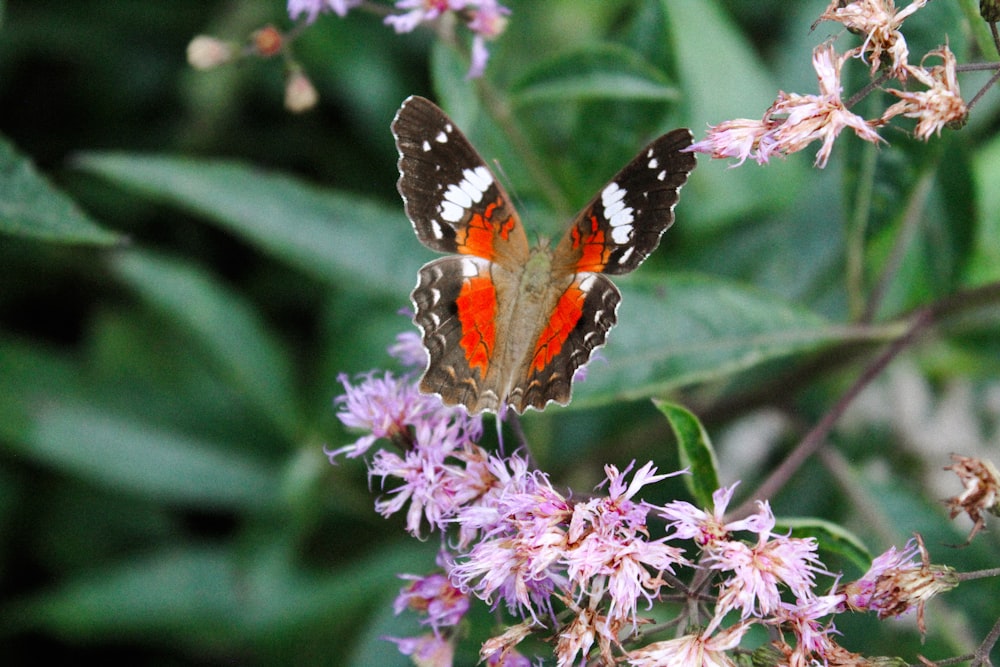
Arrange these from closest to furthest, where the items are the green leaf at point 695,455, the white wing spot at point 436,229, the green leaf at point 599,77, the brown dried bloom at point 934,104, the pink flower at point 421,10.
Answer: the brown dried bloom at point 934,104 → the green leaf at point 695,455 → the white wing spot at point 436,229 → the pink flower at point 421,10 → the green leaf at point 599,77

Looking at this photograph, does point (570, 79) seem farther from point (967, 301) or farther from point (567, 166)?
point (967, 301)

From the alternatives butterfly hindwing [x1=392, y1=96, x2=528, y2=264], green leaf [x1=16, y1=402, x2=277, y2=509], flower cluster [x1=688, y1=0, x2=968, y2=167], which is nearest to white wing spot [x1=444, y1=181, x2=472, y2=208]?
butterfly hindwing [x1=392, y1=96, x2=528, y2=264]

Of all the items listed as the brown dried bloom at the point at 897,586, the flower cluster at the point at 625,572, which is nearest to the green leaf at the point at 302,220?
the flower cluster at the point at 625,572

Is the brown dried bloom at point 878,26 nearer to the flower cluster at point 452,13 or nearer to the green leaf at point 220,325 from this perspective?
the flower cluster at point 452,13

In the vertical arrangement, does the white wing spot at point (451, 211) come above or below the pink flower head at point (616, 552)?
above

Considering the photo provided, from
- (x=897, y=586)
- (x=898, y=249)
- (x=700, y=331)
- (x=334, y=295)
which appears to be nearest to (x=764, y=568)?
(x=897, y=586)

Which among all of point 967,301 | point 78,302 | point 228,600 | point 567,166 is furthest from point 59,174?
point 967,301
